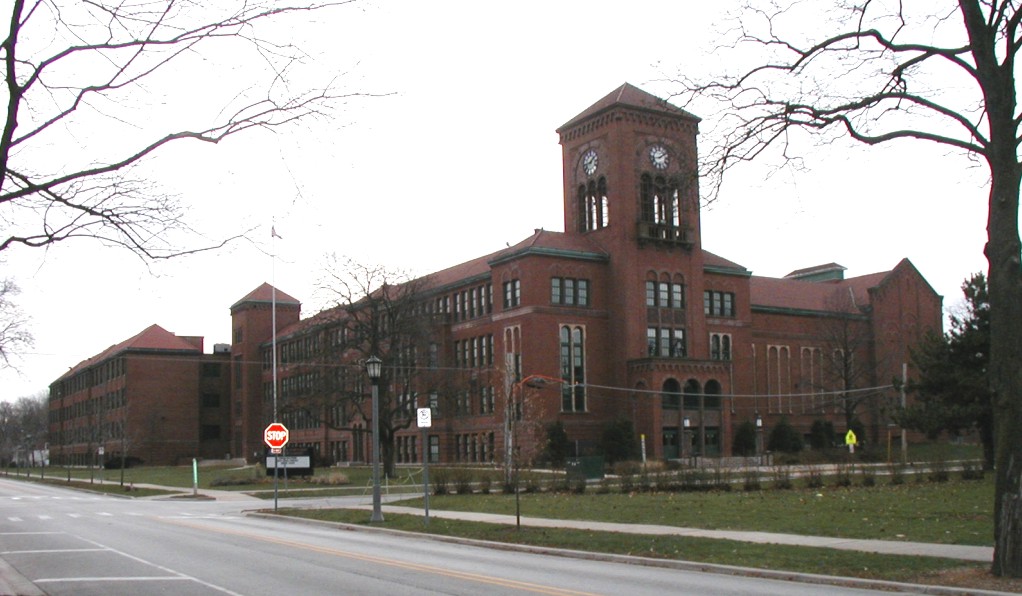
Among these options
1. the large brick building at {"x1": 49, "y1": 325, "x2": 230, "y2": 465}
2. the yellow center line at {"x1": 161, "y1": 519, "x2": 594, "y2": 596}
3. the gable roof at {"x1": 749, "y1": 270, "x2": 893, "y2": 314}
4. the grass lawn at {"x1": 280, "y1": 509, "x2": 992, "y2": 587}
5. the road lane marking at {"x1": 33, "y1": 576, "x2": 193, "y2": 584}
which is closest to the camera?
the yellow center line at {"x1": 161, "y1": 519, "x2": 594, "y2": 596}

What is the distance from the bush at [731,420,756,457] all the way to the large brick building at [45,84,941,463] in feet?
4.28

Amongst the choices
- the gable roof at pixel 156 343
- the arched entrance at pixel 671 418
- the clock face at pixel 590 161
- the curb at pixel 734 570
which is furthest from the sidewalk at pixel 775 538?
the gable roof at pixel 156 343

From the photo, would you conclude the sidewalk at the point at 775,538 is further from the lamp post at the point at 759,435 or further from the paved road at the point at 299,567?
the lamp post at the point at 759,435

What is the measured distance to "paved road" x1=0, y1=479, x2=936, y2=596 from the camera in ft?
47.2

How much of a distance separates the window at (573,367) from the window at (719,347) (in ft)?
41.0

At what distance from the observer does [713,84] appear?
647 inches

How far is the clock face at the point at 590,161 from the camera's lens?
76.1m

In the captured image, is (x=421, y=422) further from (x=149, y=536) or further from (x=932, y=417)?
(x=932, y=417)

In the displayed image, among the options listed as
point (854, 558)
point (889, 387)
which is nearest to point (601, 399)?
point (889, 387)

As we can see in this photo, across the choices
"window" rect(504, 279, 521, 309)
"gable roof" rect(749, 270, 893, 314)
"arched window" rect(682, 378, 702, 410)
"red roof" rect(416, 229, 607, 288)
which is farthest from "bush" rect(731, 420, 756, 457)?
"window" rect(504, 279, 521, 309)

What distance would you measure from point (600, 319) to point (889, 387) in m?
26.2

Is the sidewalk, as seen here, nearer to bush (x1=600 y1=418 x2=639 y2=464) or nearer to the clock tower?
bush (x1=600 y1=418 x2=639 y2=464)

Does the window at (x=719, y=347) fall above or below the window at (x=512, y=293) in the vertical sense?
below

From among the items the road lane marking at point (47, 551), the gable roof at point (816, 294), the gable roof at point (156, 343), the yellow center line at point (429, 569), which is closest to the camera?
the yellow center line at point (429, 569)
